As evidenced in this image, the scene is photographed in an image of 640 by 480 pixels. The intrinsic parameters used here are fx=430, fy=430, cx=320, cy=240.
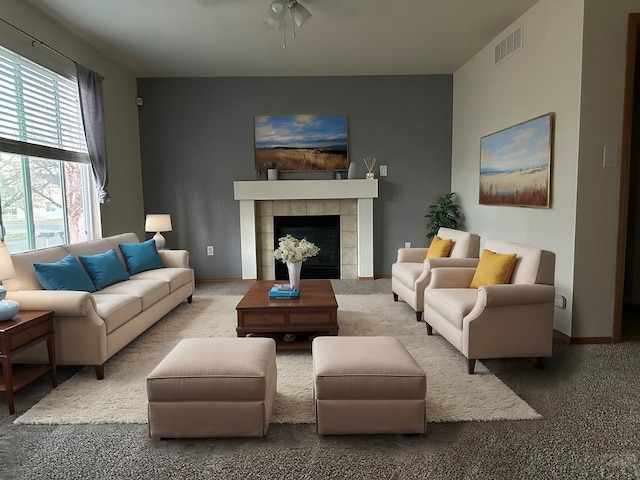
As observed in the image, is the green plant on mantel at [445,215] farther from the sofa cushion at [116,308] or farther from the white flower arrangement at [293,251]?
the sofa cushion at [116,308]

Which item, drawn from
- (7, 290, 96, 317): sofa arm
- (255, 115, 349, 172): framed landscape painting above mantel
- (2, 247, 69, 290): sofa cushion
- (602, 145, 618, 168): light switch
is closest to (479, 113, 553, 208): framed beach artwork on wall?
(602, 145, 618, 168): light switch

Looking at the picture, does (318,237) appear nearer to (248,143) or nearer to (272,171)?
(272,171)

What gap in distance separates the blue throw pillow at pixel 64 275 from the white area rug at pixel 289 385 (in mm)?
642

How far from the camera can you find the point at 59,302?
289 cm

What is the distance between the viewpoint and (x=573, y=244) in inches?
138

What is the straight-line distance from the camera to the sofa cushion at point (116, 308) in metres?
3.09

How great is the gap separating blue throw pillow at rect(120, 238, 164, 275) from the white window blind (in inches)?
43.6

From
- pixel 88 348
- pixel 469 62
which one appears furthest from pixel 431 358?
pixel 469 62

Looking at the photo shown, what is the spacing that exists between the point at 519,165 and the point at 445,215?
6.16 feet

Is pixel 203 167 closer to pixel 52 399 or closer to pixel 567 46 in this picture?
pixel 52 399

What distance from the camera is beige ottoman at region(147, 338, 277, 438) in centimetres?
214

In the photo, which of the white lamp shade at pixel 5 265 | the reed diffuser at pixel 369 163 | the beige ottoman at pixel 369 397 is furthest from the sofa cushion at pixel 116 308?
the reed diffuser at pixel 369 163

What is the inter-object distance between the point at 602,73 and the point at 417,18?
176 cm

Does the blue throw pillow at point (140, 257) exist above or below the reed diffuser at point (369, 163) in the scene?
below
